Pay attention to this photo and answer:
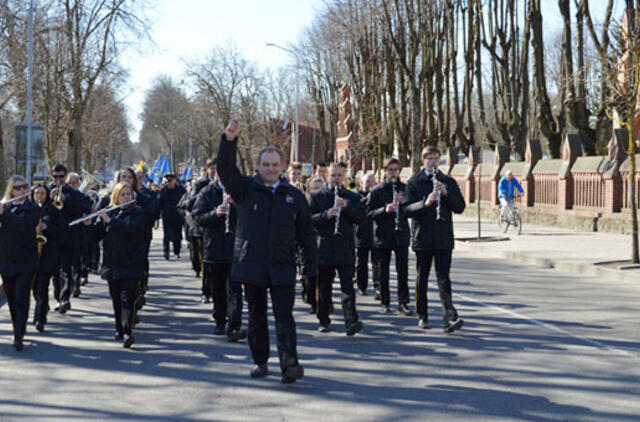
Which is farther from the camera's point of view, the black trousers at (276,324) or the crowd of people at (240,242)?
the crowd of people at (240,242)

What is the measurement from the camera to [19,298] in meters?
8.79

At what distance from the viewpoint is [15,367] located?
7.78 metres

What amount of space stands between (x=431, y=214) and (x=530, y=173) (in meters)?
25.5

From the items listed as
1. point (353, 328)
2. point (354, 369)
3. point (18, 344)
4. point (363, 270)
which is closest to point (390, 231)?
point (363, 270)

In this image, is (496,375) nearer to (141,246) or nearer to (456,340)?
(456,340)

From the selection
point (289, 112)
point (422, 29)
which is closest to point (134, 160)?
point (289, 112)

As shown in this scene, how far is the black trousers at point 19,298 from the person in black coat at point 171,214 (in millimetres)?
10164

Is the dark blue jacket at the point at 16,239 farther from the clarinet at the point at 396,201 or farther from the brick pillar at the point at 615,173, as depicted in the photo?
the brick pillar at the point at 615,173

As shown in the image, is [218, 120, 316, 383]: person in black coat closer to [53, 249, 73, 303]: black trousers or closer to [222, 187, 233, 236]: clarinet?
[222, 187, 233, 236]: clarinet

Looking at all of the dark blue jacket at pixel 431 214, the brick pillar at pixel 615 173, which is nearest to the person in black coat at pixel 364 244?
the dark blue jacket at pixel 431 214

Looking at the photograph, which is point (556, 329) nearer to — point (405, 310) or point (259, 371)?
point (405, 310)

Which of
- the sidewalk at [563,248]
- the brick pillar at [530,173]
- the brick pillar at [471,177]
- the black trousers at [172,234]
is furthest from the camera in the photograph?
the brick pillar at [471,177]

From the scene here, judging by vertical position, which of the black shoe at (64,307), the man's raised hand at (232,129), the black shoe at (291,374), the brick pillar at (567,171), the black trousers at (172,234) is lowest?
the black shoe at (291,374)

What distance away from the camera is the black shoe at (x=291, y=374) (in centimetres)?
692
